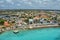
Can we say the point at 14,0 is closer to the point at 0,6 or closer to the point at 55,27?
the point at 0,6

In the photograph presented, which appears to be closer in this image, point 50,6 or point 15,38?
point 15,38

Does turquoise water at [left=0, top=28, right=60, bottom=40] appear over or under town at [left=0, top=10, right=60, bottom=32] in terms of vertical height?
under

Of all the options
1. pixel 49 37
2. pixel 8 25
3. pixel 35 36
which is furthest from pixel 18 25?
pixel 49 37

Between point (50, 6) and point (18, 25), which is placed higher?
point (50, 6)

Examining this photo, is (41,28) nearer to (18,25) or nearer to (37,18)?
(37,18)

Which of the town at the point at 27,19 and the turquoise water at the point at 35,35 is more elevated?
the town at the point at 27,19

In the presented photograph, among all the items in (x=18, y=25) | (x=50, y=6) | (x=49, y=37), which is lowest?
(x=49, y=37)

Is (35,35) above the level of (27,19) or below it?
below
